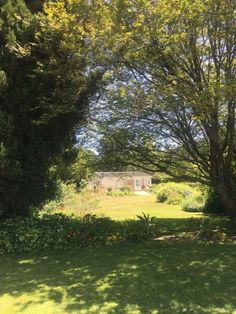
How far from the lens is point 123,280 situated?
265 inches

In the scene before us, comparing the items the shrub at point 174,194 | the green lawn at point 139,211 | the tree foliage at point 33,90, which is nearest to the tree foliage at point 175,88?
the tree foliage at point 33,90

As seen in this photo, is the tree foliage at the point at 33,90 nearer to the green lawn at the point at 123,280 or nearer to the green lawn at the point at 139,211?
the green lawn at the point at 123,280

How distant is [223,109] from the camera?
30.9 ft

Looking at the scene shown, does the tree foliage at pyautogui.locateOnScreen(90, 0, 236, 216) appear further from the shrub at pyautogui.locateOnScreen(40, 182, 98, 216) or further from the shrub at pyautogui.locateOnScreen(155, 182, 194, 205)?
the shrub at pyautogui.locateOnScreen(155, 182, 194, 205)

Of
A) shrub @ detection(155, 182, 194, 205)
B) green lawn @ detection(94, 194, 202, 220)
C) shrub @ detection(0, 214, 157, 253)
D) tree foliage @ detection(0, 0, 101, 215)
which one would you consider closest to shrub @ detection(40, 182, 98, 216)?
green lawn @ detection(94, 194, 202, 220)

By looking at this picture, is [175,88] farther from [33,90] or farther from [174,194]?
[174,194]

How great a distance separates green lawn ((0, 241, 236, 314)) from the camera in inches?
219

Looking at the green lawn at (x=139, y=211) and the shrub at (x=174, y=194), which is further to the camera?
the shrub at (x=174, y=194)

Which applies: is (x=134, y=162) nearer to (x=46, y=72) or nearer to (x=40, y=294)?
(x=46, y=72)

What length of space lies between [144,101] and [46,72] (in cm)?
224

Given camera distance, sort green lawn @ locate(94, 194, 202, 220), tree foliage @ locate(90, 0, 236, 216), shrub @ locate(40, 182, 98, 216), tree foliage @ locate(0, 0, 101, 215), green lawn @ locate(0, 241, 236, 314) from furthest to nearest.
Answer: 1. green lawn @ locate(94, 194, 202, 220)
2. shrub @ locate(40, 182, 98, 216)
3. tree foliage @ locate(0, 0, 101, 215)
4. tree foliage @ locate(90, 0, 236, 216)
5. green lawn @ locate(0, 241, 236, 314)

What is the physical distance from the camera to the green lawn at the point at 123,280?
557 cm

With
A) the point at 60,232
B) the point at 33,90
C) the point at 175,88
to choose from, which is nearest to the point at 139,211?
the point at 60,232

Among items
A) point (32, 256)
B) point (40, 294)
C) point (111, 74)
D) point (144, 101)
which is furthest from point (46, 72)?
point (40, 294)
